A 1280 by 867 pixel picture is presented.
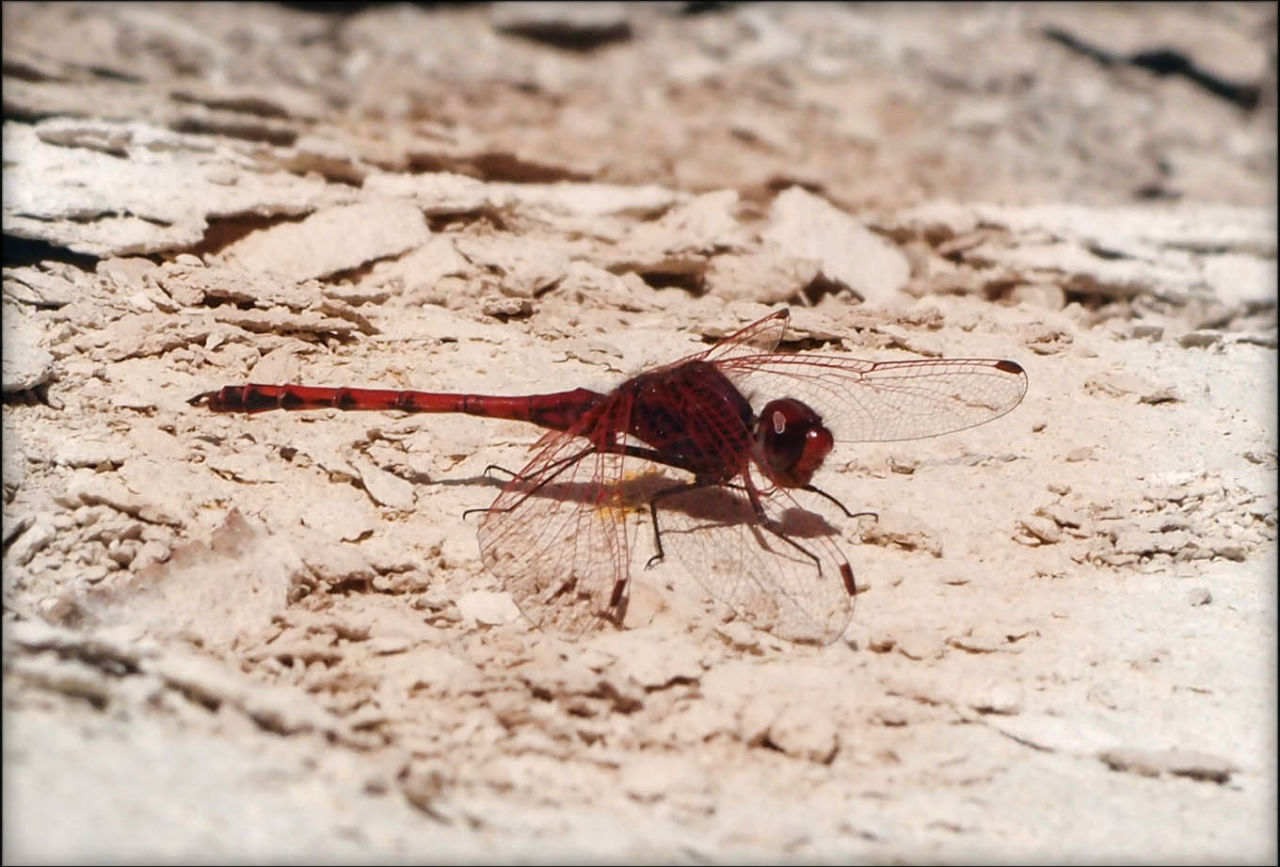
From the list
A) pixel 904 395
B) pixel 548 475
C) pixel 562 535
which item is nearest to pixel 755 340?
pixel 904 395

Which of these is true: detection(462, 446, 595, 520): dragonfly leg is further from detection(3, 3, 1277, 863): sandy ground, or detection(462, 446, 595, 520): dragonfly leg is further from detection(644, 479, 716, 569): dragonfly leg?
detection(644, 479, 716, 569): dragonfly leg

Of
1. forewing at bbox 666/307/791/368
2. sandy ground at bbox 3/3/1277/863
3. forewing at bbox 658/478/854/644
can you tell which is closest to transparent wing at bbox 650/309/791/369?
forewing at bbox 666/307/791/368

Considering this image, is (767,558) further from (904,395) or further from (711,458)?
(904,395)

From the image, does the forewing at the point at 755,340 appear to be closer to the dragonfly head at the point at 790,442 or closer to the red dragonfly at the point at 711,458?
the red dragonfly at the point at 711,458

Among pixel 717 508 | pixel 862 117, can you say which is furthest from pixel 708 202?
pixel 862 117

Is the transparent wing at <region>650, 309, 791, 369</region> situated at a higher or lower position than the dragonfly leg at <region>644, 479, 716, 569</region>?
higher

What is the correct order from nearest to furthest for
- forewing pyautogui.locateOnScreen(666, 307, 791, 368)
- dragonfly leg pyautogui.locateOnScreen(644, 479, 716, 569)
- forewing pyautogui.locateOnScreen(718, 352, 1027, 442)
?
dragonfly leg pyautogui.locateOnScreen(644, 479, 716, 569) → forewing pyautogui.locateOnScreen(718, 352, 1027, 442) → forewing pyautogui.locateOnScreen(666, 307, 791, 368)

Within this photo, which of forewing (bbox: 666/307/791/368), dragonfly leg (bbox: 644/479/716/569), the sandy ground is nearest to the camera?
the sandy ground

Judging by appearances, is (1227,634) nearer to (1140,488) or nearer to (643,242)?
(1140,488)
